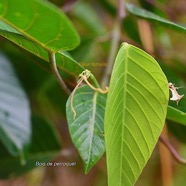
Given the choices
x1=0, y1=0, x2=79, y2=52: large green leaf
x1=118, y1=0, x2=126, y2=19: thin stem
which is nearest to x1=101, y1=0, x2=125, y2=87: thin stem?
x1=118, y1=0, x2=126, y2=19: thin stem

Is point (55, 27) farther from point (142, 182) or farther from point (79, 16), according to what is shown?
point (142, 182)

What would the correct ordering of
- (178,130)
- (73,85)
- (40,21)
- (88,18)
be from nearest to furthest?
1. (40,21)
2. (73,85)
3. (178,130)
4. (88,18)

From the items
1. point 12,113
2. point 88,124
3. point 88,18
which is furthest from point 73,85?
point 88,18

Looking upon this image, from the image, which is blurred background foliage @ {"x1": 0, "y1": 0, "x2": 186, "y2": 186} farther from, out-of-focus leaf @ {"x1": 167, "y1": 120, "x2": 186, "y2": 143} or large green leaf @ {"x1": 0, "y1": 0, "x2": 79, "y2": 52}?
large green leaf @ {"x1": 0, "y1": 0, "x2": 79, "y2": 52}

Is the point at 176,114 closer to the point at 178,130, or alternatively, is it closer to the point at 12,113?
the point at 178,130

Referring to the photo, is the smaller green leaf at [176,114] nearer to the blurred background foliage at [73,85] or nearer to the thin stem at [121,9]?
the blurred background foliage at [73,85]
